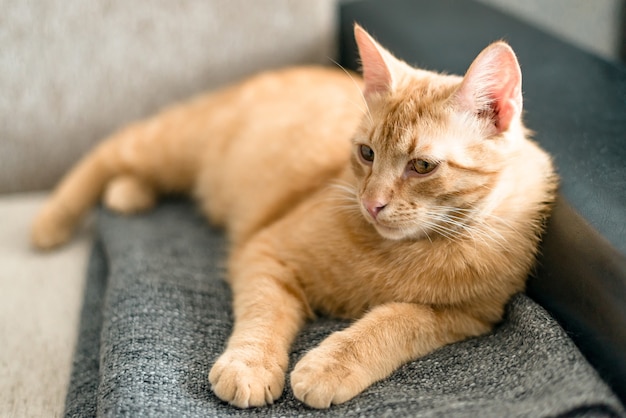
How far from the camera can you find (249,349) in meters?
1.20

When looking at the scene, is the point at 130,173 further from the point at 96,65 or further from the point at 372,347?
the point at 372,347

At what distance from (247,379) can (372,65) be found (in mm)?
664

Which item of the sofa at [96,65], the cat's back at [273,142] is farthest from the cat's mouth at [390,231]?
the sofa at [96,65]

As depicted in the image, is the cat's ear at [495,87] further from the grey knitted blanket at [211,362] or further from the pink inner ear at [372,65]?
the grey knitted blanket at [211,362]

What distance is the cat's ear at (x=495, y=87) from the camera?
3.65 feet

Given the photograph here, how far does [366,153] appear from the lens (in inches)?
51.2

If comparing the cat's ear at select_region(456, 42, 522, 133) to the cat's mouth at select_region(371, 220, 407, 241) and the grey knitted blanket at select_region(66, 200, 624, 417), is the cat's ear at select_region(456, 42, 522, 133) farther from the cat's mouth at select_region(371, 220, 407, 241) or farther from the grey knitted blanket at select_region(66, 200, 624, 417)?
the grey knitted blanket at select_region(66, 200, 624, 417)

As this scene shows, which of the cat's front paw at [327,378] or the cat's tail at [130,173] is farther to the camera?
the cat's tail at [130,173]

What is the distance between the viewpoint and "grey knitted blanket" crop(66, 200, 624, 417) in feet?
3.40

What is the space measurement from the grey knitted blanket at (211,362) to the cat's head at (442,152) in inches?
9.7

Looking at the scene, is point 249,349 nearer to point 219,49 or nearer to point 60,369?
point 60,369

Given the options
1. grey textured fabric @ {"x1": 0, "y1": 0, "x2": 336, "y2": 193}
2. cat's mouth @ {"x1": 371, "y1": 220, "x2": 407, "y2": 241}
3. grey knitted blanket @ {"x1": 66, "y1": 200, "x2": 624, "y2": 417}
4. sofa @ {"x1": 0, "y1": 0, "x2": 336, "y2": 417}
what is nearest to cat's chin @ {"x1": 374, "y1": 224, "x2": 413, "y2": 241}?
cat's mouth @ {"x1": 371, "y1": 220, "x2": 407, "y2": 241}

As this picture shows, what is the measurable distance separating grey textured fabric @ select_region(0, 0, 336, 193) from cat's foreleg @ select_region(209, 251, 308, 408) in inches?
35.9

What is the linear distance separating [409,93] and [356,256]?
351 mm
